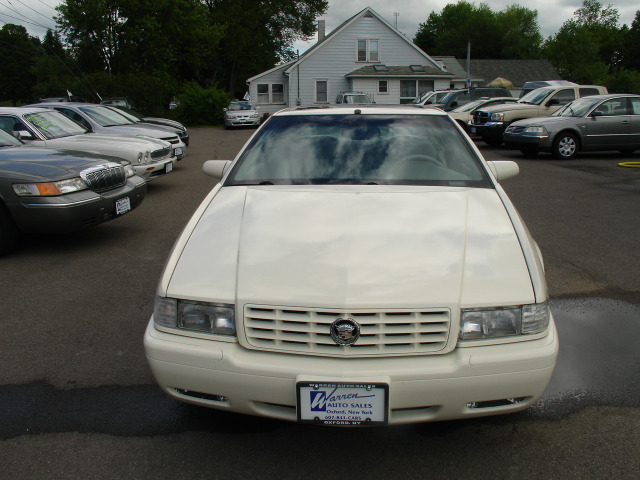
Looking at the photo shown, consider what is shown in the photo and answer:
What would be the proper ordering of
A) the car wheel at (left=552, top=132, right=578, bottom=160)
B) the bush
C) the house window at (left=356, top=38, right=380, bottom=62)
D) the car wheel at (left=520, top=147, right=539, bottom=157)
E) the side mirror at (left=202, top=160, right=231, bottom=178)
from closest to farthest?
the side mirror at (left=202, top=160, right=231, bottom=178) < the car wheel at (left=552, top=132, right=578, bottom=160) < the car wheel at (left=520, top=147, right=539, bottom=157) < the bush < the house window at (left=356, top=38, right=380, bottom=62)

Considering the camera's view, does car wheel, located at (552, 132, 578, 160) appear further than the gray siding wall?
No

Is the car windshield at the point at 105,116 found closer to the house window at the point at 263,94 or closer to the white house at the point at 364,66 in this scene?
the white house at the point at 364,66

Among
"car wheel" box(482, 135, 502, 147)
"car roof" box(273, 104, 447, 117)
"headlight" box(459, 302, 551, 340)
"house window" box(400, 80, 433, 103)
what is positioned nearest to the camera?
"headlight" box(459, 302, 551, 340)

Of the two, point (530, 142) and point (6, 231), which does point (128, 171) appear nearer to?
point (6, 231)

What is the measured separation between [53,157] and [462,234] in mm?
5244

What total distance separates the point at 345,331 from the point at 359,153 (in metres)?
1.73

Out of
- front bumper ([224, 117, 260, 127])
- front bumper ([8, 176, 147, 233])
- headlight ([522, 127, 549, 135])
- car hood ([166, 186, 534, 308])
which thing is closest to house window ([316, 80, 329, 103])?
front bumper ([224, 117, 260, 127])

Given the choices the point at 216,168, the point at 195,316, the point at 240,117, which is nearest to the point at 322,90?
the point at 240,117

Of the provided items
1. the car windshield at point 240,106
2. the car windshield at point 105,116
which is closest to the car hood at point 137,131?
the car windshield at point 105,116

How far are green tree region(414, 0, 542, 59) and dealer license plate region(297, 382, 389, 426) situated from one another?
2695 inches

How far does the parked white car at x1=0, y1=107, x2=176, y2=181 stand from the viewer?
8.84 metres

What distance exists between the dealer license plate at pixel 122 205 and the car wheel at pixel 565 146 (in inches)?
436

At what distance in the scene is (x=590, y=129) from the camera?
13820 millimetres

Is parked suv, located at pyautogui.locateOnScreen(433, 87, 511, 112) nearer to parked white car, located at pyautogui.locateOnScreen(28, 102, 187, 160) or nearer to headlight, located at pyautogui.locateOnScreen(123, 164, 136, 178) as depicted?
parked white car, located at pyautogui.locateOnScreen(28, 102, 187, 160)
